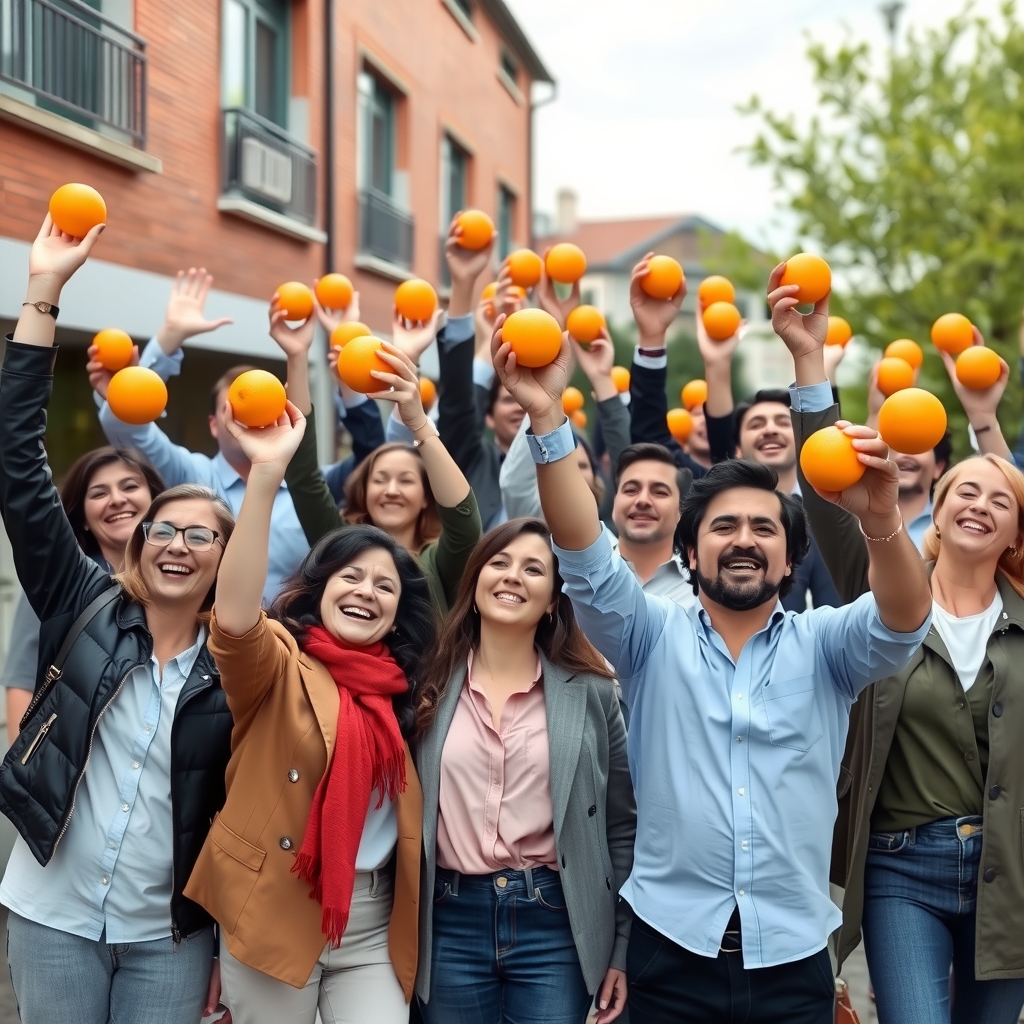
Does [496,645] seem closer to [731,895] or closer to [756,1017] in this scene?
[731,895]

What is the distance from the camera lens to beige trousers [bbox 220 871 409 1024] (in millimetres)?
2777

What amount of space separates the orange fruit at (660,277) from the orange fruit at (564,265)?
0.59 m

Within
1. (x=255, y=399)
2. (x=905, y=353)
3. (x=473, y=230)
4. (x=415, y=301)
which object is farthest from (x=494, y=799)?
(x=905, y=353)

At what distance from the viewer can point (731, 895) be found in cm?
263

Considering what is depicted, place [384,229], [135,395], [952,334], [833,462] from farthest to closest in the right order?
1. [384,229]
2. [952,334]
3. [135,395]
4. [833,462]

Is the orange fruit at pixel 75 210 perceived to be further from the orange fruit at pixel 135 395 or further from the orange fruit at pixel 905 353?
the orange fruit at pixel 905 353

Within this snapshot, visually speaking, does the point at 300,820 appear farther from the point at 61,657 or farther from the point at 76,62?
the point at 76,62

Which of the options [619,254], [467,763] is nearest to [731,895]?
[467,763]

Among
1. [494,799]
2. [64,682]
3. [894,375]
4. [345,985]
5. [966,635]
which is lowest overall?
[345,985]

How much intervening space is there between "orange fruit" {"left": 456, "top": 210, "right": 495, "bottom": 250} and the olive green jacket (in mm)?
1765

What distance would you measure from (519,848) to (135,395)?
1799 millimetres

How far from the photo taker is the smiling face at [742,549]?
273 centimetres

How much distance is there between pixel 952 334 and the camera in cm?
455

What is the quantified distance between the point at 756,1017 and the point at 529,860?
0.63 m
